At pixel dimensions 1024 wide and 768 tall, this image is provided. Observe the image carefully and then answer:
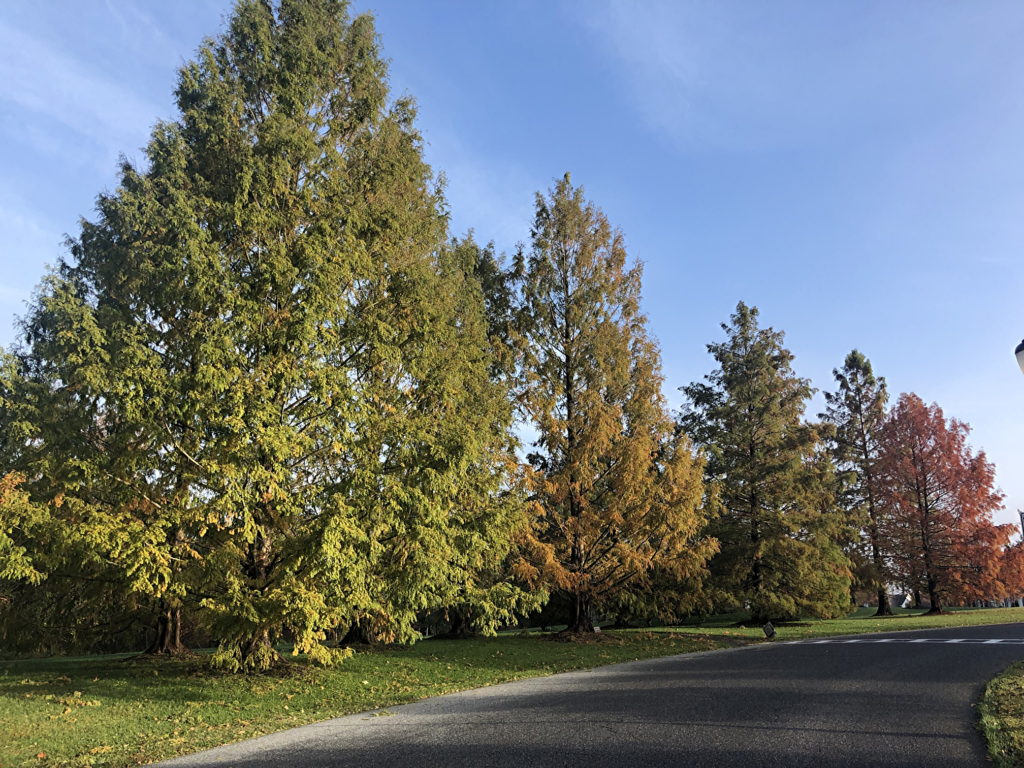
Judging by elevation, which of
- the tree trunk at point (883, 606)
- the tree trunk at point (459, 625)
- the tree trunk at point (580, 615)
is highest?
the tree trunk at point (580, 615)

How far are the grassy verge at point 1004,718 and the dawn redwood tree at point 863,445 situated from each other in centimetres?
2711

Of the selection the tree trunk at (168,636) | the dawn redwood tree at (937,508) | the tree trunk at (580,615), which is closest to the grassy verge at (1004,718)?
the tree trunk at (580,615)

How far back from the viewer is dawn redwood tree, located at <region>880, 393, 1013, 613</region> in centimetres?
3291

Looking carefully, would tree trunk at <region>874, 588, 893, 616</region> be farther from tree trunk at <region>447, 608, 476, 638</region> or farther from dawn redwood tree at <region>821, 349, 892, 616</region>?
tree trunk at <region>447, 608, 476, 638</region>

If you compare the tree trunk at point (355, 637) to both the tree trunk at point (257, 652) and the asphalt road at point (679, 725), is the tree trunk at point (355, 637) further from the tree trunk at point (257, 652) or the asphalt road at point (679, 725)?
the asphalt road at point (679, 725)

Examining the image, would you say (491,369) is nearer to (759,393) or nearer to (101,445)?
(101,445)

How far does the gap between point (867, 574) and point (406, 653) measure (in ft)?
90.9

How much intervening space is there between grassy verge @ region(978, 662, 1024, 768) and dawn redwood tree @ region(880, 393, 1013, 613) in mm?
27574

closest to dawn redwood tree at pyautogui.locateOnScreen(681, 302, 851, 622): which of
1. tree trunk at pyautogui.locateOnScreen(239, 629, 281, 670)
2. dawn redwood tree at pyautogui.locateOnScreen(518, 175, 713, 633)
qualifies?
dawn redwood tree at pyautogui.locateOnScreen(518, 175, 713, 633)

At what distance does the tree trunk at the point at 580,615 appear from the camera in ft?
64.2

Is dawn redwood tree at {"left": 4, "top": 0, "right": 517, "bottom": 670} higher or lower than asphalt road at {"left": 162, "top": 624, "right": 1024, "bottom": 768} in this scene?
higher

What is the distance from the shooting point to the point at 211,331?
10.6 meters

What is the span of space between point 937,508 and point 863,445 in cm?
611

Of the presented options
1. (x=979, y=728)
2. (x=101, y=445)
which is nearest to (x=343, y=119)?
(x=101, y=445)
